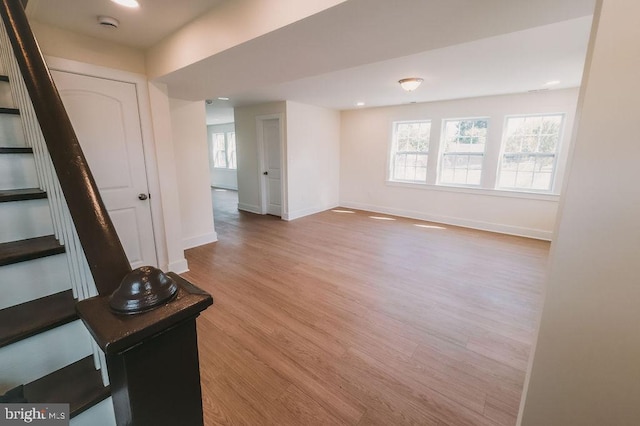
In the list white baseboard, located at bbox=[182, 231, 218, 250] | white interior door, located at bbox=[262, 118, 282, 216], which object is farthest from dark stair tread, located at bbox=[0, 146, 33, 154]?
white interior door, located at bbox=[262, 118, 282, 216]

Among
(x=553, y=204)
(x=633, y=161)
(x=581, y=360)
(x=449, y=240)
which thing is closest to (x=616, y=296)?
(x=581, y=360)

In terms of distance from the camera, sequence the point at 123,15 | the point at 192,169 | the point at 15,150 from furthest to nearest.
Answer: the point at 192,169
the point at 123,15
the point at 15,150

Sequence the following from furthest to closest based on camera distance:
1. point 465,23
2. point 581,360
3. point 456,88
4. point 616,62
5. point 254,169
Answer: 1. point 254,169
2. point 456,88
3. point 465,23
4. point 581,360
5. point 616,62

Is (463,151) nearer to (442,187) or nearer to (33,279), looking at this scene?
(442,187)

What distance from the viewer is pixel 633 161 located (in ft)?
2.50

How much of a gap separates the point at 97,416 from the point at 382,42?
226 centimetres

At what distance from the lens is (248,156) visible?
20.0 feet

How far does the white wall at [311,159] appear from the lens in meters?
5.49

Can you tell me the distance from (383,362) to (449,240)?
317 centimetres

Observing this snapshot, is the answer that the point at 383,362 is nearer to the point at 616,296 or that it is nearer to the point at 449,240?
the point at 616,296

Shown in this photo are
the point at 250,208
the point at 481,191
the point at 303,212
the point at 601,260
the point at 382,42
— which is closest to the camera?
the point at 601,260

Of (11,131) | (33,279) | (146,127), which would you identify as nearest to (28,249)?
(33,279)

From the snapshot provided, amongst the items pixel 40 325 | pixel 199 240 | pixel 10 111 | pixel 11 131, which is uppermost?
pixel 10 111

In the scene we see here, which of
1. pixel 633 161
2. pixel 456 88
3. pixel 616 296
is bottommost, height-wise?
pixel 616 296
